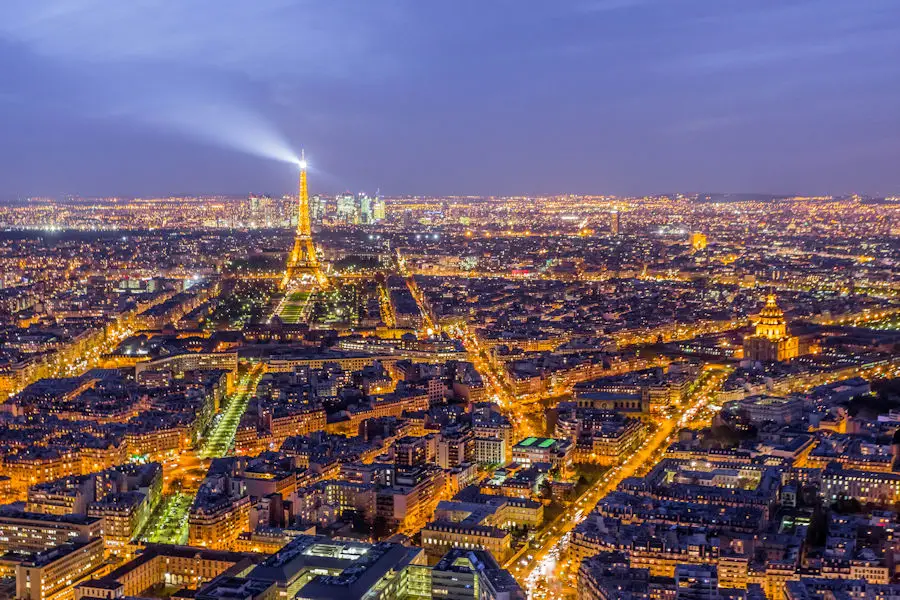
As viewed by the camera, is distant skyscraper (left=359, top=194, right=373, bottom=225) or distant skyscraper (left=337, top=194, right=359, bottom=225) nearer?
distant skyscraper (left=359, top=194, right=373, bottom=225)

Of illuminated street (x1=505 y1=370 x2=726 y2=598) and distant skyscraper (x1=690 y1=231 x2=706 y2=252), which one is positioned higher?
distant skyscraper (x1=690 y1=231 x2=706 y2=252)

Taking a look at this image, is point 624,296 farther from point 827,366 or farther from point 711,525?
point 711,525

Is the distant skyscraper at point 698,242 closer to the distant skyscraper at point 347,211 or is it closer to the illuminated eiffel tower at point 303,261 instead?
the illuminated eiffel tower at point 303,261

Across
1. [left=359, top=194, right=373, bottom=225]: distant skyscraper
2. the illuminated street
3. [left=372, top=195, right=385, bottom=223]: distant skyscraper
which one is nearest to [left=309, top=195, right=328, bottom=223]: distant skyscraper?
[left=359, top=194, right=373, bottom=225]: distant skyscraper

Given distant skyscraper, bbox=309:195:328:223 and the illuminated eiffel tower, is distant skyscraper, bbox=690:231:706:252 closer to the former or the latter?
the illuminated eiffel tower

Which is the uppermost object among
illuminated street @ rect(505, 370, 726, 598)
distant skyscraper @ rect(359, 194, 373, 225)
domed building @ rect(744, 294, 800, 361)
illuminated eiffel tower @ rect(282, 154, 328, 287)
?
distant skyscraper @ rect(359, 194, 373, 225)

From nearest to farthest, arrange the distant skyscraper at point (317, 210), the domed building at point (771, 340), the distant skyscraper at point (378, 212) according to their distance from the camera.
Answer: the domed building at point (771, 340) < the distant skyscraper at point (317, 210) < the distant skyscraper at point (378, 212)

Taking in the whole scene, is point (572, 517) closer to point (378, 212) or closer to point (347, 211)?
point (347, 211)

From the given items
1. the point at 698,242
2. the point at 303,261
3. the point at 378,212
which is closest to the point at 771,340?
the point at 303,261

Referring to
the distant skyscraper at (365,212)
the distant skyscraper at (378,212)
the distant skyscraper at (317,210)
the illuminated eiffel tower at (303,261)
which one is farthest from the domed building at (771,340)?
the distant skyscraper at (378,212)

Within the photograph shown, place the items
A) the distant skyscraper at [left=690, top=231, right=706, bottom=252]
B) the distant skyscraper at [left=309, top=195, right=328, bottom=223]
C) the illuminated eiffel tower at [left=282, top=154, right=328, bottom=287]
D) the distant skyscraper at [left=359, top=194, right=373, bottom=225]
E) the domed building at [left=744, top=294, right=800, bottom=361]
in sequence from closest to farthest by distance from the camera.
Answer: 1. the domed building at [left=744, top=294, right=800, bottom=361]
2. the illuminated eiffel tower at [left=282, top=154, right=328, bottom=287]
3. the distant skyscraper at [left=690, top=231, right=706, bottom=252]
4. the distant skyscraper at [left=359, top=194, right=373, bottom=225]
5. the distant skyscraper at [left=309, top=195, right=328, bottom=223]
